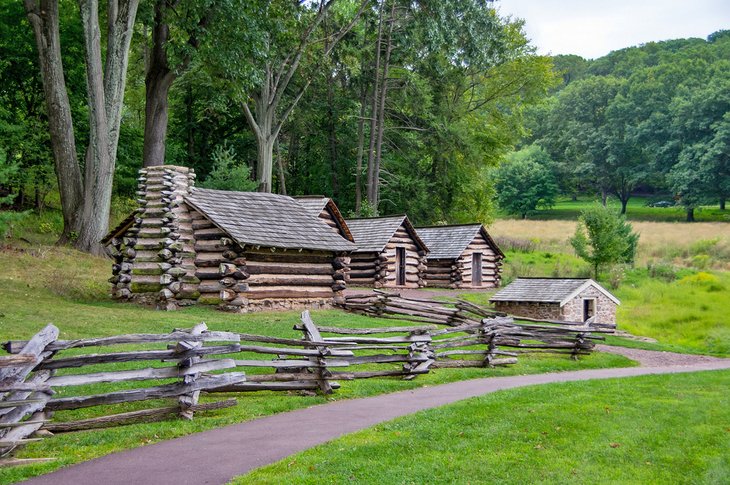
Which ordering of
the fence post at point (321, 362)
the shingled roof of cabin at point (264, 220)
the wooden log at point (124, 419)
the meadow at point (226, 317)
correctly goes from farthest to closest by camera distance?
1. the shingled roof of cabin at point (264, 220)
2. the fence post at point (321, 362)
3. the meadow at point (226, 317)
4. the wooden log at point (124, 419)

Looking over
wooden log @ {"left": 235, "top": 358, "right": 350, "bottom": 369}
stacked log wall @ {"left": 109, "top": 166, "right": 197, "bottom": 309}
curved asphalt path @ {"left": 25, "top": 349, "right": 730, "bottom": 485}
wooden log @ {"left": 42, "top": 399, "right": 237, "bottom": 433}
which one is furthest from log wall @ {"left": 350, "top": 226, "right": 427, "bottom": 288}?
wooden log @ {"left": 42, "top": 399, "right": 237, "bottom": 433}

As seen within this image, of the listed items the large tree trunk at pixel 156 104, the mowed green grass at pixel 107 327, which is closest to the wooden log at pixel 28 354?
the mowed green grass at pixel 107 327

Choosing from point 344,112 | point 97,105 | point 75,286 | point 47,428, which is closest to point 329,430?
point 47,428

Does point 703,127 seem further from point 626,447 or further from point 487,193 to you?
point 626,447

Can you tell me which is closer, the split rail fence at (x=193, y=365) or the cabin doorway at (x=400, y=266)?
the split rail fence at (x=193, y=365)

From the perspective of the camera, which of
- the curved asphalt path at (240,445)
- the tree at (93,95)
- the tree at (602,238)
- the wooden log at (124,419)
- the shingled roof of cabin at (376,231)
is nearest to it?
the curved asphalt path at (240,445)

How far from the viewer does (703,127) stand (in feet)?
260

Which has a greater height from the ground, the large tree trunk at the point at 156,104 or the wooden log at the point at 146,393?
the large tree trunk at the point at 156,104

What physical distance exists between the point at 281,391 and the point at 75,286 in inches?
503

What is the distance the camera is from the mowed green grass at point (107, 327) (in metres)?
9.34

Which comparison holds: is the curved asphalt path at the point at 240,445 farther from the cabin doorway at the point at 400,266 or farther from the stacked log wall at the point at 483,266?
the stacked log wall at the point at 483,266

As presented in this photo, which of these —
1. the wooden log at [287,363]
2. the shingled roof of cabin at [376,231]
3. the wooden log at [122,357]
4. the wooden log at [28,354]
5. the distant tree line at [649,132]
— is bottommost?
the wooden log at [287,363]

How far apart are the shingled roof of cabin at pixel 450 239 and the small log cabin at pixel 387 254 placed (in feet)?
4.81

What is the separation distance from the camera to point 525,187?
9131cm
